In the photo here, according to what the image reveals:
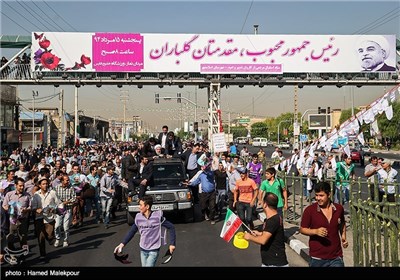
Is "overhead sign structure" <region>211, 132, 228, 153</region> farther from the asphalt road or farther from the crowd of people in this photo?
the asphalt road

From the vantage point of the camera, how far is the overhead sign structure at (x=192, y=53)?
33.3 meters

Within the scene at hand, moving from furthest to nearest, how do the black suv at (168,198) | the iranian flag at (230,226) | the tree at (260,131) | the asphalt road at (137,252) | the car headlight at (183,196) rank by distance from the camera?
the tree at (260,131) → the car headlight at (183,196) → the black suv at (168,198) → the asphalt road at (137,252) → the iranian flag at (230,226)

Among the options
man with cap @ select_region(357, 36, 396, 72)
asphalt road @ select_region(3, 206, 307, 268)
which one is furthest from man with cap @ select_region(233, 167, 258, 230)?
man with cap @ select_region(357, 36, 396, 72)

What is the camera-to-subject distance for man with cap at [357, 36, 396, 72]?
3525 cm

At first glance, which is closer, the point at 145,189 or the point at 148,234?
the point at 148,234

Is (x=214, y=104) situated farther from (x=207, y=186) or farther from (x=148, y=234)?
(x=148, y=234)

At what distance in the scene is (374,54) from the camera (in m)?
35.4

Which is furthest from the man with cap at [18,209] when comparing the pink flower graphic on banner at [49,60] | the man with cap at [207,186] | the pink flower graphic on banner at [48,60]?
the pink flower graphic on banner at [49,60]

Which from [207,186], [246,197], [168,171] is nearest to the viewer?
[246,197]

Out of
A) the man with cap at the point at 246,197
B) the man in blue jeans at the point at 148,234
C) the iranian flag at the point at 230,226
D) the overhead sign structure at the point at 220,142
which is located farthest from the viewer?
the overhead sign structure at the point at 220,142

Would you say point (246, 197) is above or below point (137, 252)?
above

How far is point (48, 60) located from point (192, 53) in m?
9.29

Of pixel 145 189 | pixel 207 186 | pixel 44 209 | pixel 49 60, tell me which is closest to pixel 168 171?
pixel 145 189

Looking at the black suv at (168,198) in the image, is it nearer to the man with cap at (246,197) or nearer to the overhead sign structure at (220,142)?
the man with cap at (246,197)
